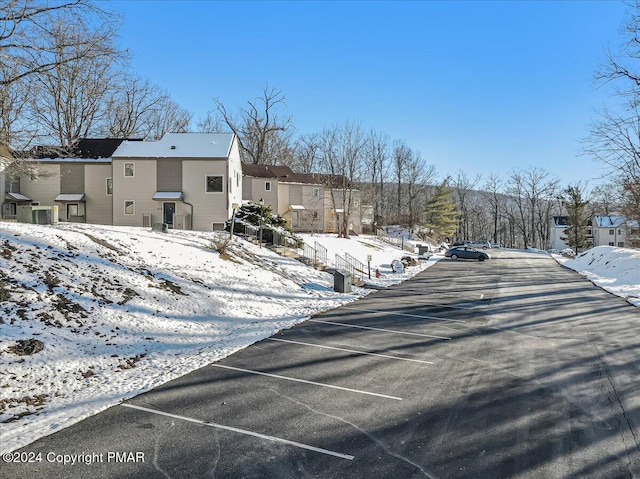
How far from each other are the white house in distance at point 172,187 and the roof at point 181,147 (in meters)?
0.07

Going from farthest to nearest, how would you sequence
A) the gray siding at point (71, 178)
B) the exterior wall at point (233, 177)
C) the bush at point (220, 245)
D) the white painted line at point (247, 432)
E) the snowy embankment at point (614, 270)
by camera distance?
1. the gray siding at point (71, 178)
2. the exterior wall at point (233, 177)
3. the snowy embankment at point (614, 270)
4. the bush at point (220, 245)
5. the white painted line at point (247, 432)

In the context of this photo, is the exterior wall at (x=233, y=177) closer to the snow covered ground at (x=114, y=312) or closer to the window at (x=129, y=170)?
the window at (x=129, y=170)

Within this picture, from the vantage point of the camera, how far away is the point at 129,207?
3222 centimetres

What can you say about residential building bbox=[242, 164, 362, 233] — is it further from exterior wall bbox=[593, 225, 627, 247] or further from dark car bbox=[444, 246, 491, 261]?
exterior wall bbox=[593, 225, 627, 247]

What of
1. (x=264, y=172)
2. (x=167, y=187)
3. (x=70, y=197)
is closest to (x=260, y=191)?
(x=264, y=172)

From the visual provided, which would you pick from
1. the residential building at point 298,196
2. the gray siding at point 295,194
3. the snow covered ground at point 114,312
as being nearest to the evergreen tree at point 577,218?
the residential building at point 298,196

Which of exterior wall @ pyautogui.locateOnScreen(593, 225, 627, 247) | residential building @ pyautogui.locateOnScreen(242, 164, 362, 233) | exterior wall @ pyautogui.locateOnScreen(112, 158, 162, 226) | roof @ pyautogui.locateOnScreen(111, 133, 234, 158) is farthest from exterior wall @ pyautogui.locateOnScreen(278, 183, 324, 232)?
exterior wall @ pyautogui.locateOnScreen(593, 225, 627, 247)

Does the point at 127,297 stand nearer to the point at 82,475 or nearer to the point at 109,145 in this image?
the point at 82,475

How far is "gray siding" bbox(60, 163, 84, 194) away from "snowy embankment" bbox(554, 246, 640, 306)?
35543 millimetres

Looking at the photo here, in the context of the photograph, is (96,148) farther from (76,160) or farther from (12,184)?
(12,184)

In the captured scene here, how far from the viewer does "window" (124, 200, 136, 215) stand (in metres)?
32.2

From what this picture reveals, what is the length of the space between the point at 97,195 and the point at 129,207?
3664 mm

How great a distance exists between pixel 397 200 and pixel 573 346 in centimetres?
6809

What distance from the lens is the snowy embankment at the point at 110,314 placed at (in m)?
6.68
